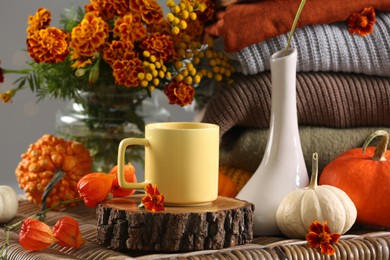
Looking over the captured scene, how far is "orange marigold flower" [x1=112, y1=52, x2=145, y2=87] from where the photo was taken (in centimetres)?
128

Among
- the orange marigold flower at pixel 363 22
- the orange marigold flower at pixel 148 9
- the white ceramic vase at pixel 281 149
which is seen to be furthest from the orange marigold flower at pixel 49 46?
the orange marigold flower at pixel 363 22

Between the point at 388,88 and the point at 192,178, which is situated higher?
the point at 388,88

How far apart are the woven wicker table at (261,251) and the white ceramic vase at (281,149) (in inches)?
3.1

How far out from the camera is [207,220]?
98 centimetres

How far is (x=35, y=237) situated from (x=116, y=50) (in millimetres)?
391

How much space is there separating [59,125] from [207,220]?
→ 563 millimetres

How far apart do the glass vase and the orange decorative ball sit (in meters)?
0.08

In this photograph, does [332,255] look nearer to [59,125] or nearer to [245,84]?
[245,84]

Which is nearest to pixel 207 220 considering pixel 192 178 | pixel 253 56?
pixel 192 178

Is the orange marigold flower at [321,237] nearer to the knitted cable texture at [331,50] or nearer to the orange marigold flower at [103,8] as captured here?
the knitted cable texture at [331,50]

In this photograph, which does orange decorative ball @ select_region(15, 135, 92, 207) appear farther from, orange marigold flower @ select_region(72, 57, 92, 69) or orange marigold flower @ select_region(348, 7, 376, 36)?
orange marigold flower @ select_region(348, 7, 376, 36)

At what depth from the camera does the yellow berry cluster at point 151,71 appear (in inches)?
51.2

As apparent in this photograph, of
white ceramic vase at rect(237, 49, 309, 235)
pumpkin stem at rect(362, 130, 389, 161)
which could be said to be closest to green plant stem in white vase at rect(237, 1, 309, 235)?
white ceramic vase at rect(237, 49, 309, 235)

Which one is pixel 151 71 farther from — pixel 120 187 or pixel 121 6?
pixel 120 187
